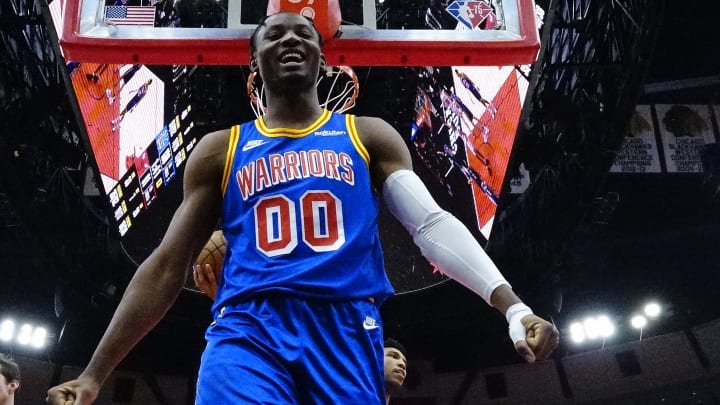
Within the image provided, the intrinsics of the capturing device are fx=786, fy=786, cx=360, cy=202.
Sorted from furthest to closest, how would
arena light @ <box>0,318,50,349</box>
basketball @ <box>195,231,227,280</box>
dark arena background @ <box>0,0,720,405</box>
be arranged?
arena light @ <box>0,318,50,349</box> < dark arena background @ <box>0,0,720,405</box> < basketball @ <box>195,231,227,280</box>

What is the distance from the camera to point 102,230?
955cm

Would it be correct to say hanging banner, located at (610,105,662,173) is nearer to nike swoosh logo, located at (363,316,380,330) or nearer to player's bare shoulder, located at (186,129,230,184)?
player's bare shoulder, located at (186,129,230,184)

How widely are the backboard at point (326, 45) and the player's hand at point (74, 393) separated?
3159 mm

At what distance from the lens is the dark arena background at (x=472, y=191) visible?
301 inches

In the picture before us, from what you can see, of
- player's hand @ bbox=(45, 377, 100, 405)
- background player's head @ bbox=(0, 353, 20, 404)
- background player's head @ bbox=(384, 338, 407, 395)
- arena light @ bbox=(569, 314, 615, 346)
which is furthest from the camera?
arena light @ bbox=(569, 314, 615, 346)

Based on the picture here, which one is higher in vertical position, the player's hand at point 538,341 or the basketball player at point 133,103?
the basketball player at point 133,103

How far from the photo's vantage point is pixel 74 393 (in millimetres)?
1629

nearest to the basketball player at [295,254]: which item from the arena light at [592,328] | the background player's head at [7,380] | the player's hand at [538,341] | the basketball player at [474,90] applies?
the player's hand at [538,341]

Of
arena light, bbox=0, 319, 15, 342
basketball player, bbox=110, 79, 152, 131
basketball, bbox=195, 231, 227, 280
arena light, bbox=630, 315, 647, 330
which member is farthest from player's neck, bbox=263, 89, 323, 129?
arena light, bbox=630, 315, 647, 330

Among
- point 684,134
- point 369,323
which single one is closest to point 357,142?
point 369,323

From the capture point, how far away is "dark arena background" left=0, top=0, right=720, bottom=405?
25.1 feet

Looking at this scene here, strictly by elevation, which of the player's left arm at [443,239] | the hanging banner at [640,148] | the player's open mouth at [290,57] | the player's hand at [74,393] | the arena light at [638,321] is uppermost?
the hanging banner at [640,148]

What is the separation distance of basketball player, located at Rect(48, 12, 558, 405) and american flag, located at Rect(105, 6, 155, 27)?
2.82 m

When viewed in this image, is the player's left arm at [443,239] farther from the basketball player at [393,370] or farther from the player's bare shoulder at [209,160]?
the basketball player at [393,370]
